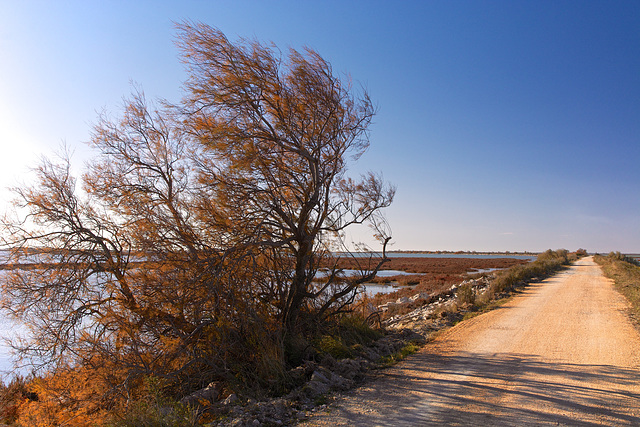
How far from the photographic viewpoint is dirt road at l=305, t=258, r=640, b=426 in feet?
17.2

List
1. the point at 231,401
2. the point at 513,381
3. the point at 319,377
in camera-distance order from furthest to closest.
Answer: the point at 319,377
the point at 513,381
the point at 231,401

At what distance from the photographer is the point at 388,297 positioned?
2623 cm

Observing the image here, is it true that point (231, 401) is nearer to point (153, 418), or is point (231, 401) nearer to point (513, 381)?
point (153, 418)

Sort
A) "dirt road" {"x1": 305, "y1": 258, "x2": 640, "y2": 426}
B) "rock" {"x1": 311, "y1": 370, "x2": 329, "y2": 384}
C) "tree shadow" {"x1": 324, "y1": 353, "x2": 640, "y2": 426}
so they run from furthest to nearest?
"rock" {"x1": 311, "y1": 370, "x2": 329, "y2": 384} → "dirt road" {"x1": 305, "y1": 258, "x2": 640, "y2": 426} → "tree shadow" {"x1": 324, "y1": 353, "x2": 640, "y2": 426}

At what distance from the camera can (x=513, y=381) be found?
6.67m

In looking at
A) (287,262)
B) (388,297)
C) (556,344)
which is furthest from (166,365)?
(388,297)

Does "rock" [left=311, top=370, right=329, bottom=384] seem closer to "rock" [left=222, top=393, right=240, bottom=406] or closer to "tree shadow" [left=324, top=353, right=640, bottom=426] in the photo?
"tree shadow" [left=324, top=353, right=640, bottom=426]

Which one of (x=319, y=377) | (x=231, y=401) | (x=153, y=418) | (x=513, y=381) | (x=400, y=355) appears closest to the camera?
(x=153, y=418)

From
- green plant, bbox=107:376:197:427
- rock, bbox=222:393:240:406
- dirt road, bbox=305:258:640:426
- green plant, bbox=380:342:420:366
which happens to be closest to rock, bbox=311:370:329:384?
dirt road, bbox=305:258:640:426

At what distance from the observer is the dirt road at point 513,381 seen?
5246mm

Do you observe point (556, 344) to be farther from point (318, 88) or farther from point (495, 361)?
point (318, 88)

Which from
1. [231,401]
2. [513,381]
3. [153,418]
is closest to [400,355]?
[513,381]

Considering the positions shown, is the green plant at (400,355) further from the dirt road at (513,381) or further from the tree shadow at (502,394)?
the tree shadow at (502,394)

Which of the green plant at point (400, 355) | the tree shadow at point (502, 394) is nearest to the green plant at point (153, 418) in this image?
the tree shadow at point (502, 394)
